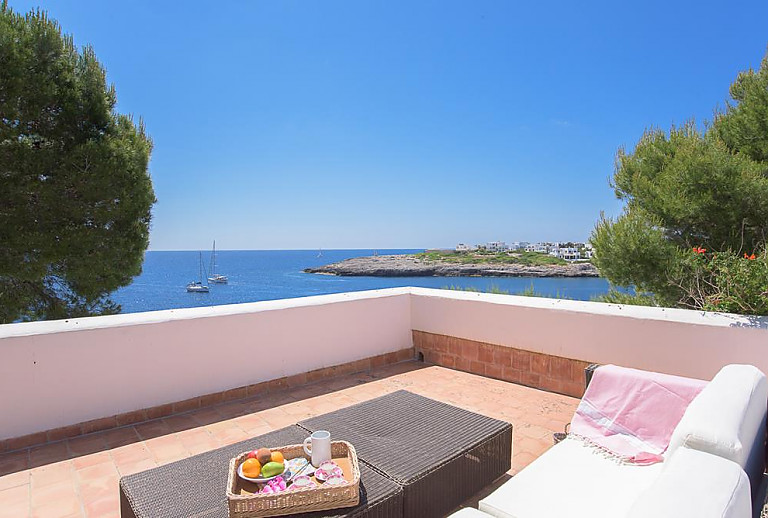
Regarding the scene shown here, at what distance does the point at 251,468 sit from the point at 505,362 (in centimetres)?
335

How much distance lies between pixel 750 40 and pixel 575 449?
980 cm

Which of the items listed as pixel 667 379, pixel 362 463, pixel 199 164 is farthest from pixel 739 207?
pixel 199 164

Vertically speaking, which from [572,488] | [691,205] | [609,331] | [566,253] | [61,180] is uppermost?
[61,180]

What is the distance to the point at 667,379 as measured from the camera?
2309 mm

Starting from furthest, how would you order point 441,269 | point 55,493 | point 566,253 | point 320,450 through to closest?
point 441,269 → point 566,253 → point 55,493 → point 320,450

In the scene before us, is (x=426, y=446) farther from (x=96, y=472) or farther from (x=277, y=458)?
(x=96, y=472)

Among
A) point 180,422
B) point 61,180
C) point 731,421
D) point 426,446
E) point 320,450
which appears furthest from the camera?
point 61,180

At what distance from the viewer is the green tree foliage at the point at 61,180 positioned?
22.2 ft

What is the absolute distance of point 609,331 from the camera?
3902 millimetres

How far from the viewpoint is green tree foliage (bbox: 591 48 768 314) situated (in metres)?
6.26

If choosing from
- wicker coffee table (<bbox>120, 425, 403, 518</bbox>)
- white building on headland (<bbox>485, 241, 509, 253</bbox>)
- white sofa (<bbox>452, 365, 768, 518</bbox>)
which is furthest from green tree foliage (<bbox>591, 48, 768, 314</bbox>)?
white building on headland (<bbox>485, 241, 509, 253</bbox>)

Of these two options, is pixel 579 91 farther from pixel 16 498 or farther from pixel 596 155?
pixel 16 498

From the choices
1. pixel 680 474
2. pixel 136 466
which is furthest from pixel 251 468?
pixel 136 466

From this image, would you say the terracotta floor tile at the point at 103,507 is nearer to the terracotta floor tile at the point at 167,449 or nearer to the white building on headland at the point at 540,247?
the terracotta floor tile at the point at 167,449
